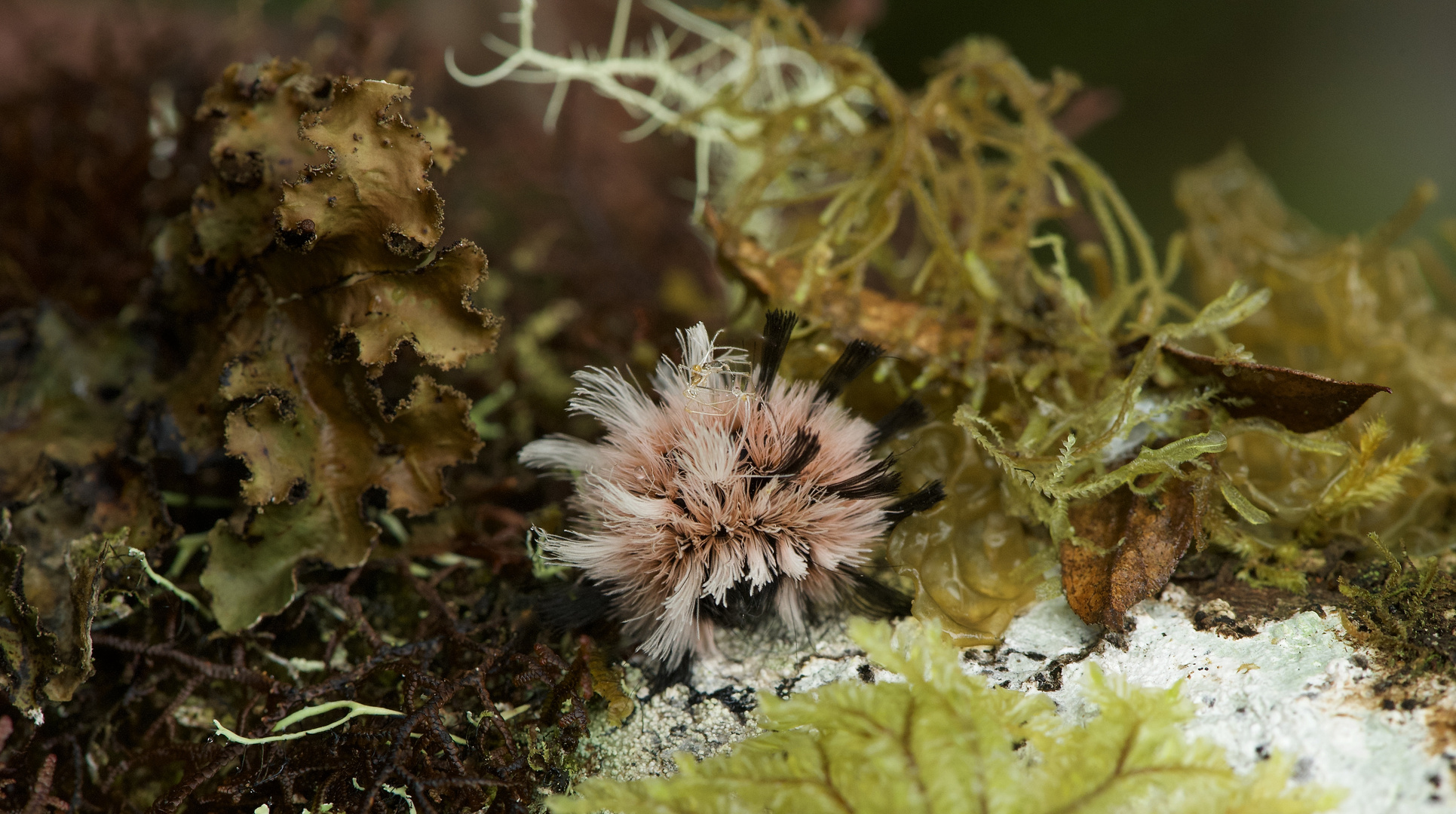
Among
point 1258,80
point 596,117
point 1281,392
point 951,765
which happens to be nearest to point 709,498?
point 951,765

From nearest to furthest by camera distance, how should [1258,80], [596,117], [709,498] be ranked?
[709,498], [596,117], [1258,80]

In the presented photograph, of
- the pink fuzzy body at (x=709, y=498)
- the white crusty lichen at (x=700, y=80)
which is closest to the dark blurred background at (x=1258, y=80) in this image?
the white crusty lichen at (x=700, y=80)

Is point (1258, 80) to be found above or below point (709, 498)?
above

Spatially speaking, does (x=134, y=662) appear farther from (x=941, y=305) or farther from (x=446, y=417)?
(x=941, y=305)

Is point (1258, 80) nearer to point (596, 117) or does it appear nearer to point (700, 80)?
point (700, 80)

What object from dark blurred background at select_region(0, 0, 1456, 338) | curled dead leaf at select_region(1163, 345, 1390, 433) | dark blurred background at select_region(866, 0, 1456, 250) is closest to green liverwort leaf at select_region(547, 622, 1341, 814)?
curled dead leaf at select_region(1163, 345, 1390, 433)

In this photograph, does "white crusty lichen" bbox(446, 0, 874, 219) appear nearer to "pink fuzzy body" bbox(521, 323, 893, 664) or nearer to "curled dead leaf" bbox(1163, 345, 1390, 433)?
"pink fuzzy body" bbox(521, 323, 893, 664)

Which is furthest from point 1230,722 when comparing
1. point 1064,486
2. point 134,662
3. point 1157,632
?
point 134,662
